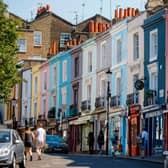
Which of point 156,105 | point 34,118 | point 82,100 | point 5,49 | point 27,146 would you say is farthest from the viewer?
point 34,118

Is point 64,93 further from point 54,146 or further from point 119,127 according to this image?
point 119,127

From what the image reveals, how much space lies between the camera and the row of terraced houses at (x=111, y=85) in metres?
44.9

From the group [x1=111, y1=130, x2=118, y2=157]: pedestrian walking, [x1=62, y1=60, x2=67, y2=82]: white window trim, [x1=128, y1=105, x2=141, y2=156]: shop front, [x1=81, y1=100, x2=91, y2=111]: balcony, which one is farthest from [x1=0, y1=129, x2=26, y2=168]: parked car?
[x1=62, y1=60, x2=67, y2=82]: white window trim

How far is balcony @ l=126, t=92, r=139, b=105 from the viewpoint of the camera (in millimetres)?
48222

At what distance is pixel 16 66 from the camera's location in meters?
35.7

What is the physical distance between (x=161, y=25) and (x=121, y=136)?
10.1 meters

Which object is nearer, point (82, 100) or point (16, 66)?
point (16, 66)

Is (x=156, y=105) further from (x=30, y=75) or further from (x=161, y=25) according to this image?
(x=30, y=75)

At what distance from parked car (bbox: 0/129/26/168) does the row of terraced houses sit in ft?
46.2

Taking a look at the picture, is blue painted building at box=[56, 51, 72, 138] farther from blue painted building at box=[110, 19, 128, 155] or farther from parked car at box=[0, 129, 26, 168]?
parked car at box=[0, 129, 26, 168]

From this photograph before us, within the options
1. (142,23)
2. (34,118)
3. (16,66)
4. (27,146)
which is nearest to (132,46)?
(142,23)

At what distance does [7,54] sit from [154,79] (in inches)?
544

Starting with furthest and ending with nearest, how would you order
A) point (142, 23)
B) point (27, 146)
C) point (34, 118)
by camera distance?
point (34, 118) → point (142, 23) → point (27, 146)

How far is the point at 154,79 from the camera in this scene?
4566cm
